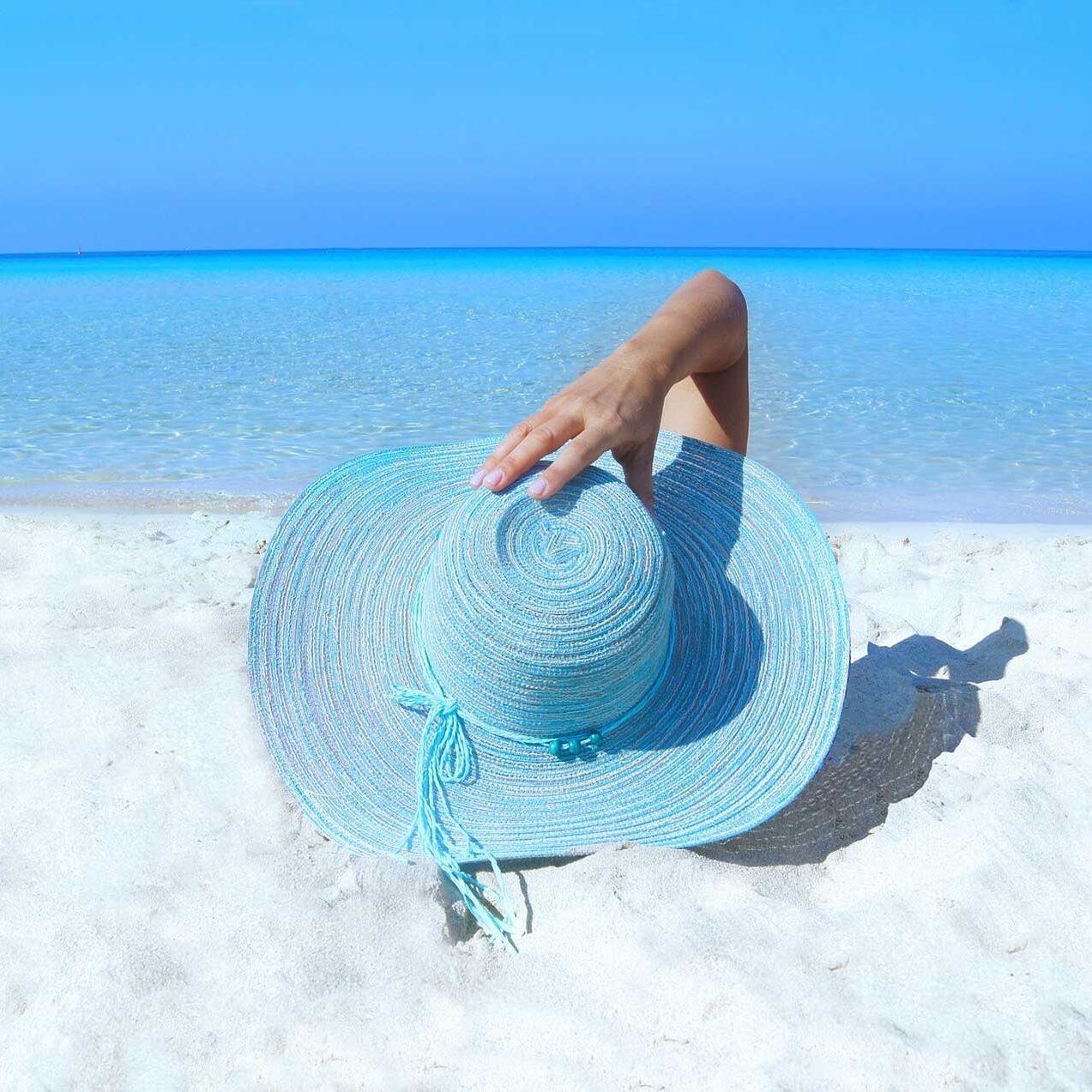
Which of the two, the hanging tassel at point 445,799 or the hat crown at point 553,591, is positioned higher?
the hat crown at point 553,591

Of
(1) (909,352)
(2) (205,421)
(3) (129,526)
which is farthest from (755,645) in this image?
(1) (909,352)

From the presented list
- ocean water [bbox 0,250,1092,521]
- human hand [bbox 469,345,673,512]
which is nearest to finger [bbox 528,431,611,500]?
human hand [bbox 469,345,673,512]

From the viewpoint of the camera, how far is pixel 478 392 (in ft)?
25.9

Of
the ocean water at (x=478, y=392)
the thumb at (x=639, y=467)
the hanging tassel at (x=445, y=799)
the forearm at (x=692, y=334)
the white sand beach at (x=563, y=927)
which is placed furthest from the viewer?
the ocean water at (x=478, y=392)

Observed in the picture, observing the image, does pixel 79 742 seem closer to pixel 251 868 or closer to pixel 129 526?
pixel 251 868

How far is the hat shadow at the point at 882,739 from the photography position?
1792 mm

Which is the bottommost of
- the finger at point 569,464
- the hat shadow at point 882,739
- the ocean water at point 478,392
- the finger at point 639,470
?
the ocean water at point 478,392

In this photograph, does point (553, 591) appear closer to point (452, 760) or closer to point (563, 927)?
point (452, 760)

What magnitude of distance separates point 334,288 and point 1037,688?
2362cm

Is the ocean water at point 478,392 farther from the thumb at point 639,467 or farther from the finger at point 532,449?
the finger at point 532,449

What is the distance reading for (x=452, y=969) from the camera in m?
1.49

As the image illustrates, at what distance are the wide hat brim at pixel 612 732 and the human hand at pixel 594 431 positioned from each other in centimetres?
10

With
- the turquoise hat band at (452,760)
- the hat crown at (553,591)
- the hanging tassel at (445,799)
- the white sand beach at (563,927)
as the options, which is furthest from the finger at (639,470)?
the white sand beach at (563,927)

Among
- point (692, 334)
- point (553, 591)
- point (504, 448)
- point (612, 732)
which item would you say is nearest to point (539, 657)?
point (553, 591)
